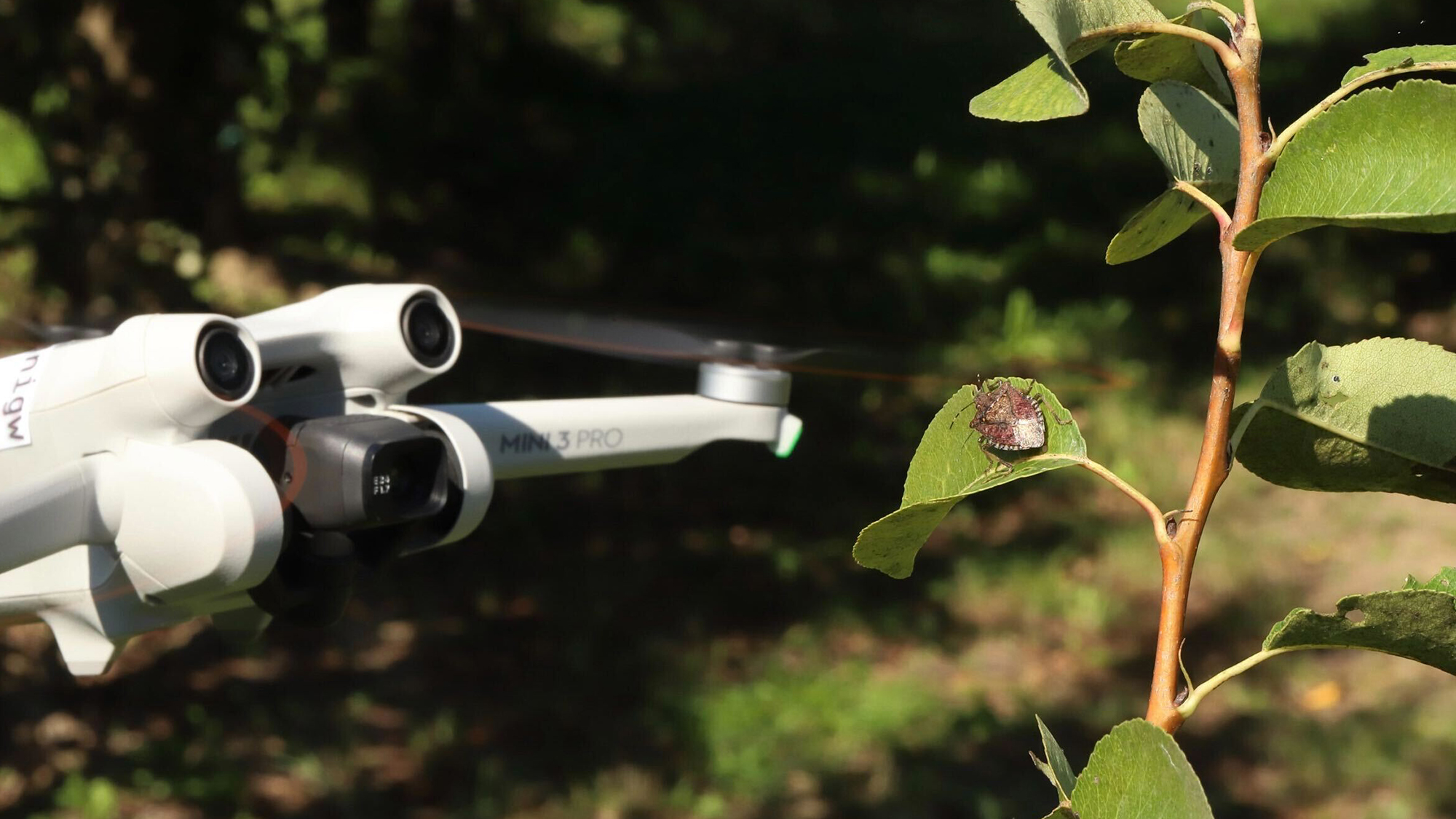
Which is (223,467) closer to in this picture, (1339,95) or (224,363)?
(224,363)

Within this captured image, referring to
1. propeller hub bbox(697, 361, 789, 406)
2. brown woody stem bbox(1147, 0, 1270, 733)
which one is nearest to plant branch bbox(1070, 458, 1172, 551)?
brown woody stem bbox(1147, 0, 1270, 733)

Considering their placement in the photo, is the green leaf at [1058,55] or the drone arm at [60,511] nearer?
the green leaf at [1058,55]

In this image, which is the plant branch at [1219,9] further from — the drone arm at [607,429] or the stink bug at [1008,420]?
the drone arm at [607,429]

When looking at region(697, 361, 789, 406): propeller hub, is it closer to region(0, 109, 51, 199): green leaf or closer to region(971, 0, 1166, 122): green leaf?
region(971, 0, 1166, 122): green leaf

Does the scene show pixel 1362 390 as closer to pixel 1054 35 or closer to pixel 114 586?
pixel 1054 35

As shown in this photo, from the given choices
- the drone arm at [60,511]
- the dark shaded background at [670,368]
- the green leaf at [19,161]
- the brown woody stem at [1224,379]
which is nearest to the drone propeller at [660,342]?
the dark shaded background at [670,368]

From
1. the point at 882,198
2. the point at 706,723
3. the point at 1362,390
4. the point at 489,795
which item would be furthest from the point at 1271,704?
the point at 1362,390
